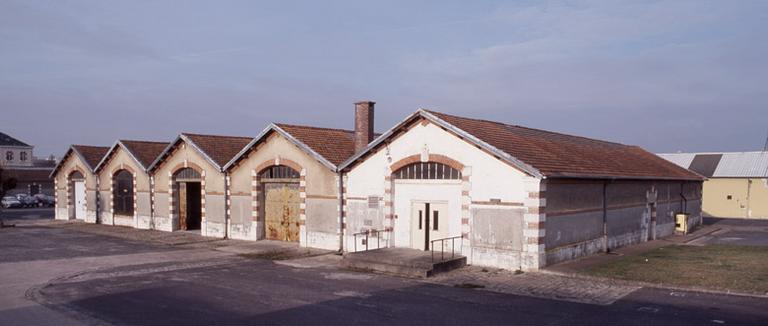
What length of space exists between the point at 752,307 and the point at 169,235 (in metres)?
24.5

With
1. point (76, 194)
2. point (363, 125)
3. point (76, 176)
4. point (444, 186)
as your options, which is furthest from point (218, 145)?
point (76, 194)

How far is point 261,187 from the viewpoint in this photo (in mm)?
26344

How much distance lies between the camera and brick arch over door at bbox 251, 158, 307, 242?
24172 millimetres

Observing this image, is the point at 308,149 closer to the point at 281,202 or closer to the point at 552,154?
the point at 281,202

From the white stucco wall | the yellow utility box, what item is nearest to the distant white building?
the white stucco wall

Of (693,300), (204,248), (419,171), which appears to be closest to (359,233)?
(419,171)

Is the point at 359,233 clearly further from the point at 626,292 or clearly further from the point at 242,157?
the point at 626,292

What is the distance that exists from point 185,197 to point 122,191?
6989 mm

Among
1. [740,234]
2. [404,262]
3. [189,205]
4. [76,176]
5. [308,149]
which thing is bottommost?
[740,234]

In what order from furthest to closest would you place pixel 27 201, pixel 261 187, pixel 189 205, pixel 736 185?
1. pixel 27 201
2. pixel 736 185
3. pixel 189 205
4. pixel 261 187

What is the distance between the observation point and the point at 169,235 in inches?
1128

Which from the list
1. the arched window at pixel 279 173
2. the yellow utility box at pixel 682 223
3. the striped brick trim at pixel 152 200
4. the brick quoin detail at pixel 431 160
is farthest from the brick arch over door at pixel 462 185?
the yellow utility box at pixel 682 223

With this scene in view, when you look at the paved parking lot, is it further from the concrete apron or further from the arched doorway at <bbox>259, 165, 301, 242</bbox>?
the concrete apron

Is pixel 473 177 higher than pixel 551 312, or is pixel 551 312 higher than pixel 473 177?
pixel 473 177
